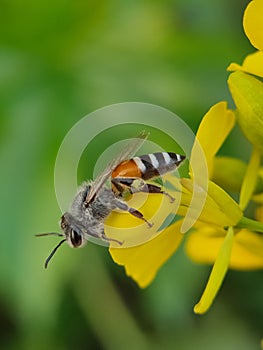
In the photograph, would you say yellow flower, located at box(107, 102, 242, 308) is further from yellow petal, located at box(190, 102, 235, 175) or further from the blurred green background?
the blurred green background

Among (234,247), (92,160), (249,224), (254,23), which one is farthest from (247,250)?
(92,160)

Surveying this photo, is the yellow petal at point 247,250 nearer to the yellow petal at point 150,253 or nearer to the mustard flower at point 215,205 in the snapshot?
the mustard flower at point 215,205

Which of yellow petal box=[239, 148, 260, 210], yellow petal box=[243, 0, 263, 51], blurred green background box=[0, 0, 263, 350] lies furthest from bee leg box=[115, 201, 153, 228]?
blurred green background box=[0, 0, 263, 350]

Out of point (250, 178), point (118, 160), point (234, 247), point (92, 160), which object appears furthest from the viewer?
point (92, 160)

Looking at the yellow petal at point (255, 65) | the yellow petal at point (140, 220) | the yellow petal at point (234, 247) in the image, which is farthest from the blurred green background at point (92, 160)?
the yellow petal at point (255, 65)

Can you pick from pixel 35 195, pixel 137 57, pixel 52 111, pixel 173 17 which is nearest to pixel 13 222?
pixel 35 195

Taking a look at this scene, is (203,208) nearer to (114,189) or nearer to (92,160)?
(114,189)

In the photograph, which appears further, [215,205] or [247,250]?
[247,250]
